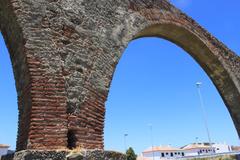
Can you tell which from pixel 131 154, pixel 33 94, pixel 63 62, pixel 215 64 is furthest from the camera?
pixel 131 154

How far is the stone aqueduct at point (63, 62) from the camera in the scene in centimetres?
350

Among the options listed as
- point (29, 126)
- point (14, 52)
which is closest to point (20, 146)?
point (29, 126)

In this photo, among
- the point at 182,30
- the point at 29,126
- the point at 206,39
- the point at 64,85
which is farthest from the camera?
the point at 206,39

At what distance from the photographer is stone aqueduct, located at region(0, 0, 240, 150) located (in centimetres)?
350

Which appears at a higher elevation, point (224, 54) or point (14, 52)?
point (224, 54)

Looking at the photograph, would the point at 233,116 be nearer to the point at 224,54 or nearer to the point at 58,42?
the point at 224,54

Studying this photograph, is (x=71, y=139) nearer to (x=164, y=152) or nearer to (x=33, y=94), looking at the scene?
(x=33, y=94)

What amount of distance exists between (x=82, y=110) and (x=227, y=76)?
5147 mm

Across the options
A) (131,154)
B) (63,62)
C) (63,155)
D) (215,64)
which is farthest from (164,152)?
(63,155)

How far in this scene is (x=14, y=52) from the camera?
3.90 m

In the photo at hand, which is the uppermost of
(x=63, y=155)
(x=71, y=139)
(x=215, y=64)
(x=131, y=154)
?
(x=131, y=154)

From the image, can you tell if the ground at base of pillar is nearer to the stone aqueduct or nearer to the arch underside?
the stone aqueduct

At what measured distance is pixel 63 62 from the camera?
153 inches

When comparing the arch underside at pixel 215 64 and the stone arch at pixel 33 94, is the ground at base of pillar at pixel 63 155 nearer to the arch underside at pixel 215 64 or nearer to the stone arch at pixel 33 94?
the stone arch at pixel 33 94
